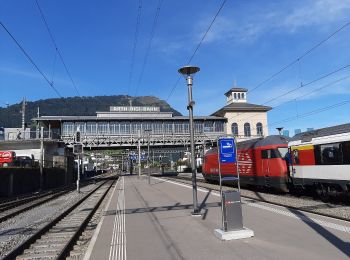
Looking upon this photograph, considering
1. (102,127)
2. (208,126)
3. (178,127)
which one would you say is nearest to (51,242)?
(102,127)

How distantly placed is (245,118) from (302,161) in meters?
70.9

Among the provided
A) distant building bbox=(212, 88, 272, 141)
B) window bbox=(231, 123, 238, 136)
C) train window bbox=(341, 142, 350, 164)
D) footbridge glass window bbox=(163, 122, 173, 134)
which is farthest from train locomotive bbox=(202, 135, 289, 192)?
window bbox=(231, 123, 238, 136)

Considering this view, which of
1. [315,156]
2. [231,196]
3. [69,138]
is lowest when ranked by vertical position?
[231,196]

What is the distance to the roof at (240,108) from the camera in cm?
8856

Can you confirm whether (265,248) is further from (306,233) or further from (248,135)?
(248,135)

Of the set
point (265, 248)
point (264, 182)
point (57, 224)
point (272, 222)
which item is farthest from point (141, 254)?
point (264, 182)

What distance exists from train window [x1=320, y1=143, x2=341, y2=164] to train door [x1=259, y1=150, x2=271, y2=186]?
5648mm

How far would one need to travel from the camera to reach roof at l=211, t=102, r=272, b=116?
8856cm

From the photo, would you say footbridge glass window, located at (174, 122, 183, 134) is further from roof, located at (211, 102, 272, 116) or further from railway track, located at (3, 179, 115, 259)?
railway track, located at (3, 179, 115, 259)

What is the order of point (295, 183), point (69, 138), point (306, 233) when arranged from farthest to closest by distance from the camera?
point (69, 138) → point (295, 183) → point (306, 233)

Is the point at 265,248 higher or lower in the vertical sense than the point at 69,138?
lower

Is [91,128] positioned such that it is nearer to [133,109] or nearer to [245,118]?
[133,109]

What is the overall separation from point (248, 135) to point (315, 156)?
67.9 metres

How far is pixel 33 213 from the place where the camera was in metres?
19.2
